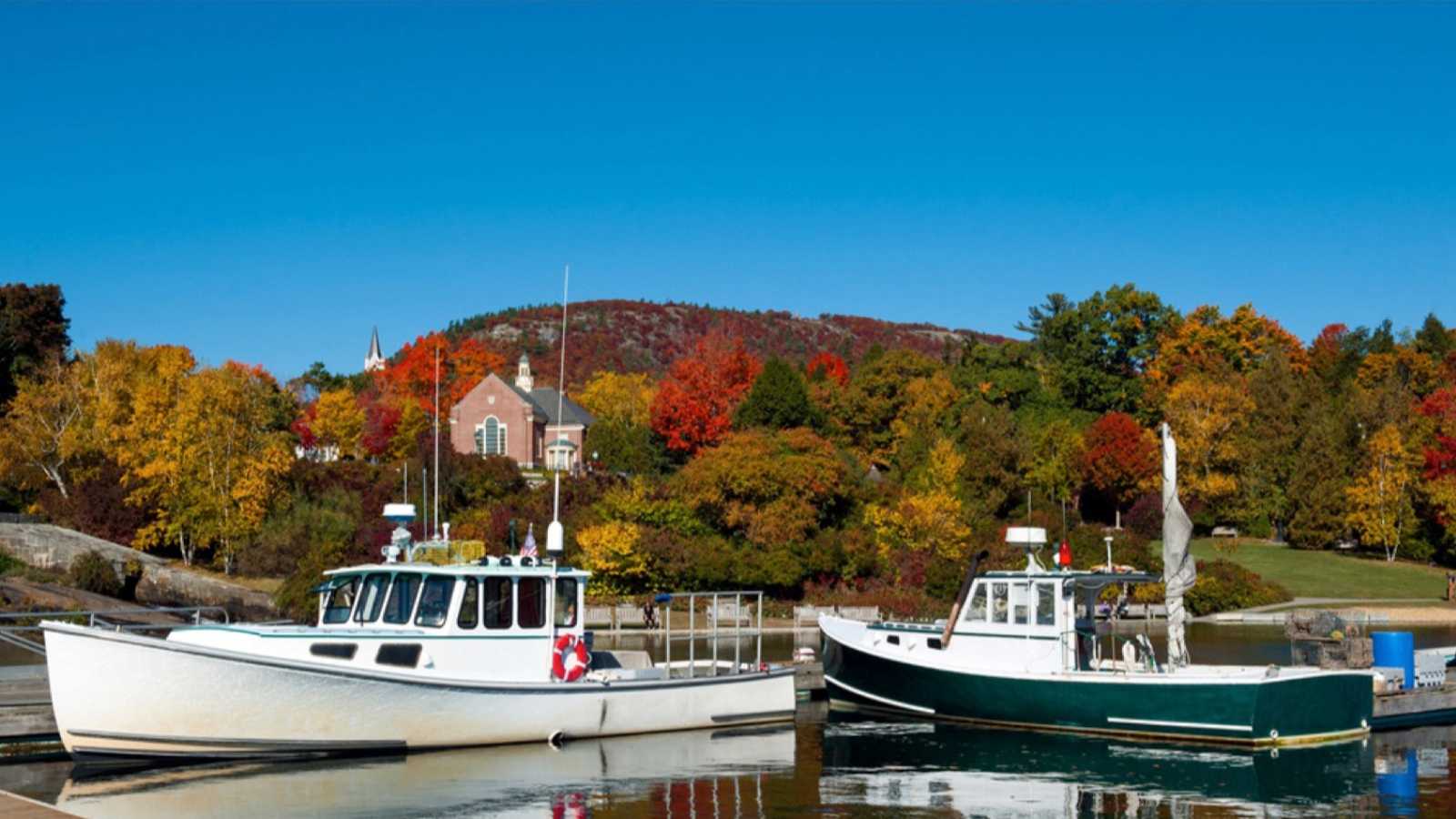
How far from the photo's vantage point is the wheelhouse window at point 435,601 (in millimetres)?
23594

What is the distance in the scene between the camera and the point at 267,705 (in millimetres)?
21734

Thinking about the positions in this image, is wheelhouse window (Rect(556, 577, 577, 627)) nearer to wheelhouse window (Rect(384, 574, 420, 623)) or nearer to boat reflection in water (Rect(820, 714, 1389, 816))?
wheelhouse window (Rect(384, 574, 420, 623))

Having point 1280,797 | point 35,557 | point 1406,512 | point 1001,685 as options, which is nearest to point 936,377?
point 1406,512

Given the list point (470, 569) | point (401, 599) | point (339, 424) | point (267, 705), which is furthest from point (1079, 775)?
point (339, 424)

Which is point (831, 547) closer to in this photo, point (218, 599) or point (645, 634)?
point (645, 634)

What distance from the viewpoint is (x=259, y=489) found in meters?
59.7

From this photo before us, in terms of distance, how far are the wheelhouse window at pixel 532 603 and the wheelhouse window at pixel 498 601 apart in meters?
0.20

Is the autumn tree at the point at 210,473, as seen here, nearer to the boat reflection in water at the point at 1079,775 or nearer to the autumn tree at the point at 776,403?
the autumn tree at the point at 776,403

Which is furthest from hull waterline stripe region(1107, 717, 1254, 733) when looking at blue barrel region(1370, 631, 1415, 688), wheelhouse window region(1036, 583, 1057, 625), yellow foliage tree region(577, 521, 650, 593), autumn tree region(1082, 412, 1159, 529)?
autumn tree region(1082, 412, 1159, 529)

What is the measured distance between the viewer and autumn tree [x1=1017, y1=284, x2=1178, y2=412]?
88.6m

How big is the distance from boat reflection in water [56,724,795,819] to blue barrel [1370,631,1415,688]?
1372cm

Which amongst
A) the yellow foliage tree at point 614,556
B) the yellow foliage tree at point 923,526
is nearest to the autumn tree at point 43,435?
the yellow foliage tree at point 614,556

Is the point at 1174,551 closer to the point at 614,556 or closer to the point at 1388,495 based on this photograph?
the point at 614,556

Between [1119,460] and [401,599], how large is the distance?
58.3 m
